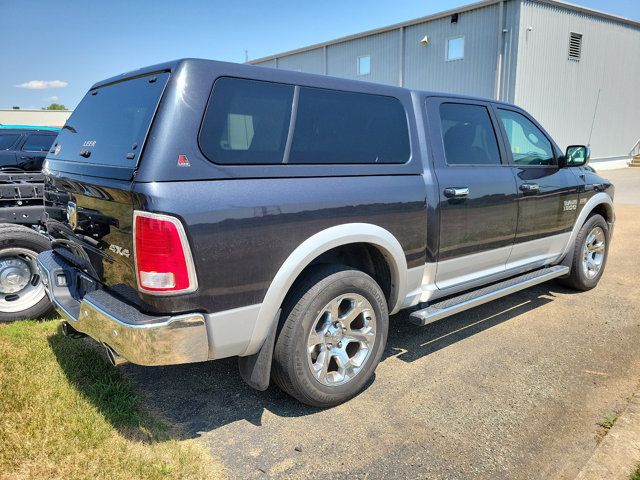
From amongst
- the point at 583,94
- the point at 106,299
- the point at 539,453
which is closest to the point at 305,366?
the point at 106,299

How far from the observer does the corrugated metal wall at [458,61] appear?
1750 centimetres

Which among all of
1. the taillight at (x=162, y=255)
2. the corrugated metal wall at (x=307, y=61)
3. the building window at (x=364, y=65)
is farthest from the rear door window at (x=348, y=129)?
the corrugated metal wall at (x=307, y=61)

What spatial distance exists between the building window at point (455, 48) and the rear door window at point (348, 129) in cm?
1679

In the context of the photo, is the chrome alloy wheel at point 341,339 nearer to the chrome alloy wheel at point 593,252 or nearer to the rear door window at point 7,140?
the chrome alloy wheel at point 593,252

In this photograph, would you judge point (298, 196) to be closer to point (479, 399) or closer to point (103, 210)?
point (103, 210)

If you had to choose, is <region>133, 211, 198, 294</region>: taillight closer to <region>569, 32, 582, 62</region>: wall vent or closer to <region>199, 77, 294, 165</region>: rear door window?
<region>199, 77, 294, 165</region>: rear door window

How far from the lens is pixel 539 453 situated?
8.82 ft

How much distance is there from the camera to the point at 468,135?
4.05 m

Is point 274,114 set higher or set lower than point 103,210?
higher

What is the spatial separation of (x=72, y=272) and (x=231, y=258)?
1.37 metres

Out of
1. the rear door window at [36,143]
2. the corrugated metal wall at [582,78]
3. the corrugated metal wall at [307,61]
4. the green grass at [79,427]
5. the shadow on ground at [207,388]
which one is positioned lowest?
the shadow on ground at [207,388]

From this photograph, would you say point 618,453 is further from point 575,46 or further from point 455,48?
point 575,46

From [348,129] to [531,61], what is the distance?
16674mm

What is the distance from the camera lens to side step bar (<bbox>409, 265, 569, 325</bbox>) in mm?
3521
